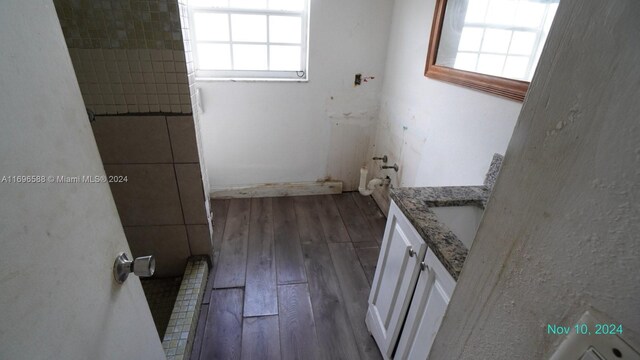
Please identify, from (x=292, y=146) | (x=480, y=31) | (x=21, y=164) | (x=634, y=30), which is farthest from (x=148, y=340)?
(x=292, y=146)

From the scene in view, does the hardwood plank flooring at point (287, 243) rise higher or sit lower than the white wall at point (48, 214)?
lower

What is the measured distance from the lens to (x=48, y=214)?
17.0 inches

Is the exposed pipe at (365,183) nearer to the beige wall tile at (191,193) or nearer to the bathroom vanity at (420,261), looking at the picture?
the bathroom vanity at (420,261)

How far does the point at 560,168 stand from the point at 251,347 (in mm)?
1512

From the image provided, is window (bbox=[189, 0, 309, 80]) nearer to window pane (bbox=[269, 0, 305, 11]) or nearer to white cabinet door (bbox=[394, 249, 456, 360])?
window pane (bbox=[269, 0, 305, 11])

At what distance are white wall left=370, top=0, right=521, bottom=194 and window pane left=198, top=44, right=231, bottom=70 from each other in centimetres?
130

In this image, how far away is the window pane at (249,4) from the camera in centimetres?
207

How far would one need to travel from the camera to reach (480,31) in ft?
4.35

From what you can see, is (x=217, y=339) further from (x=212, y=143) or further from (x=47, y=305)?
(x=212, y=143)

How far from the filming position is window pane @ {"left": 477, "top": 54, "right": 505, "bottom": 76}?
3.96 feet

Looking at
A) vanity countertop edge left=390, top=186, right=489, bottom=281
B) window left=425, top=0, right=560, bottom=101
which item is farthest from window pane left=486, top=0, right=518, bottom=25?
vanity countertop edge left=390, top=186, right=489, bottom=281

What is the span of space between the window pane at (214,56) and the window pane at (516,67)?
189cm

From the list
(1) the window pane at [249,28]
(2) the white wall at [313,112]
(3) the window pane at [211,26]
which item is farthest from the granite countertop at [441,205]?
(3) the window pane at [211,26]

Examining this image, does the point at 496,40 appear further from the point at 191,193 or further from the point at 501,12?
the point at 191,193
